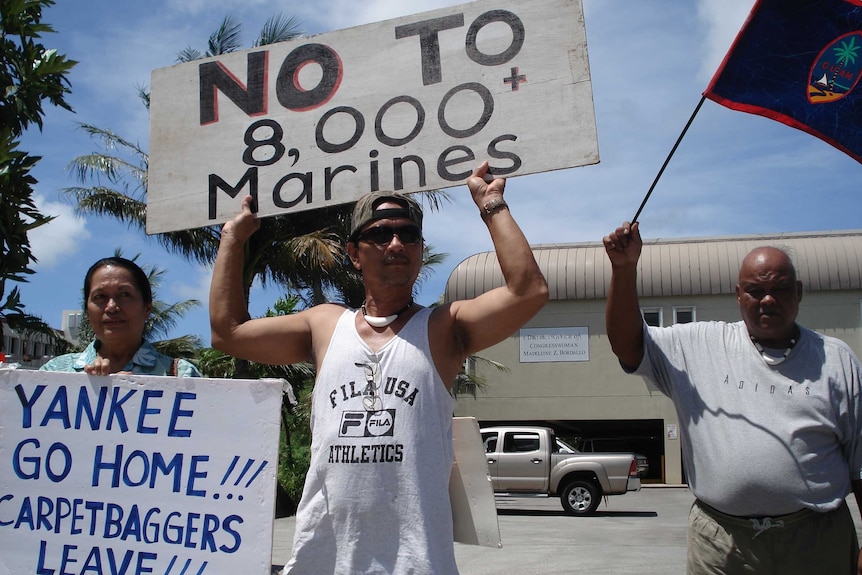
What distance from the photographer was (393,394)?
220cm

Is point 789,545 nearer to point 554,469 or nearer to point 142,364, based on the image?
point 142,364

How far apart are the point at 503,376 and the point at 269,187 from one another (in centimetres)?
2522

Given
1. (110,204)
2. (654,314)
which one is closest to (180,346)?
(110,204)

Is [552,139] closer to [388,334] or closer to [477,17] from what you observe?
[477,17]

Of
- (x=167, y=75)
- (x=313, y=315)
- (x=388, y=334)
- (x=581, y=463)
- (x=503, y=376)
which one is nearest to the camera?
(x=388, y=334)

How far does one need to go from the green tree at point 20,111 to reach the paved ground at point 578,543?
4.81m

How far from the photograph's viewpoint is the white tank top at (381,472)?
2.12 meters

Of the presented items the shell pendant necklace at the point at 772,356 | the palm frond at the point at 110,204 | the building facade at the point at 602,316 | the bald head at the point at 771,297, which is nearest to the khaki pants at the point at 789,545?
the shell pendant necklace at the point at 772,356

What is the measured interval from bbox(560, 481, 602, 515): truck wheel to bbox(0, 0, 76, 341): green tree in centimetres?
1356

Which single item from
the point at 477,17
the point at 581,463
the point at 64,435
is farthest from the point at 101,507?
the point at 581,463

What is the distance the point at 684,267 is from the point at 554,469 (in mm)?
12944

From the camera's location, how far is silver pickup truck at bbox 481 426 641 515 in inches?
644

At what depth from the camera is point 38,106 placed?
14.0ft

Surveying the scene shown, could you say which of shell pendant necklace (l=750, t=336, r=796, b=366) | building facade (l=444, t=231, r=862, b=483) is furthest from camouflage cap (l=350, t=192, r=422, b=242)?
building facade (l=444, t=231, r=862, b=483)
